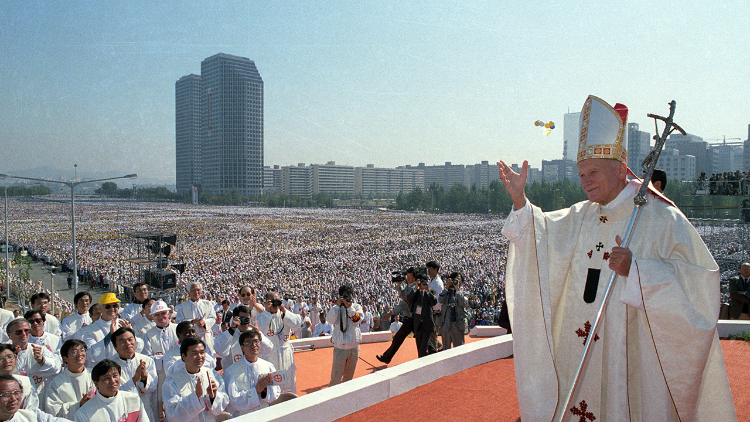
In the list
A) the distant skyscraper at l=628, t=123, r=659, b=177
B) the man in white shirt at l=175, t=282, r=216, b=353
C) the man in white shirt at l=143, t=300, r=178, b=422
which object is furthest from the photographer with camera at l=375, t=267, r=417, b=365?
the distant skyscraper at l=628, t=123, r=659, b=177

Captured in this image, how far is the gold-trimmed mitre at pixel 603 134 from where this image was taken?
2682 mm

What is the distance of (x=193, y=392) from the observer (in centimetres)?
363

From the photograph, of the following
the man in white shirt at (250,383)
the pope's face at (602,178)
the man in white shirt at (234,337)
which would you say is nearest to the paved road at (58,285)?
the man in white shirt at (234,337)

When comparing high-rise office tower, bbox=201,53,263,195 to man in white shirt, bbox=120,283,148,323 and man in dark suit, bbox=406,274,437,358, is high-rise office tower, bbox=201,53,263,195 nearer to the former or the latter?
man in white shirt, bbox=120,283,148,323

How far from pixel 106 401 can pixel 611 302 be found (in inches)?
130

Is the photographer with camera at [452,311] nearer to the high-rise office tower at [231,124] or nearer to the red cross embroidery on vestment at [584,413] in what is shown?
the red cross embroidery on vestment at [584,413]

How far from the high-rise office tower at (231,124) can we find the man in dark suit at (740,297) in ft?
429

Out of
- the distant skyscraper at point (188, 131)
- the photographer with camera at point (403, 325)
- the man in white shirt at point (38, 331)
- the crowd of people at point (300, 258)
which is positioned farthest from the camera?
the distant skyscraper at point (188, 131)

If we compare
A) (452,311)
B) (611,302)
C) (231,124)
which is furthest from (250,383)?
(231,124)

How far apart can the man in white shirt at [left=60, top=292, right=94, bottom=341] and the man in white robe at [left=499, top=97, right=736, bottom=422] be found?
5425 millimetres

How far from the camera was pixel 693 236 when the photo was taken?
2.45 meters

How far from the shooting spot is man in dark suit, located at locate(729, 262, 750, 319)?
7438 mm

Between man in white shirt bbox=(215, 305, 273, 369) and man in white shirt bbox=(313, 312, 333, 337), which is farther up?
man in white shirt bbox=(215, 305, 273, 369)

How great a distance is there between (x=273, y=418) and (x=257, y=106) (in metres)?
136
